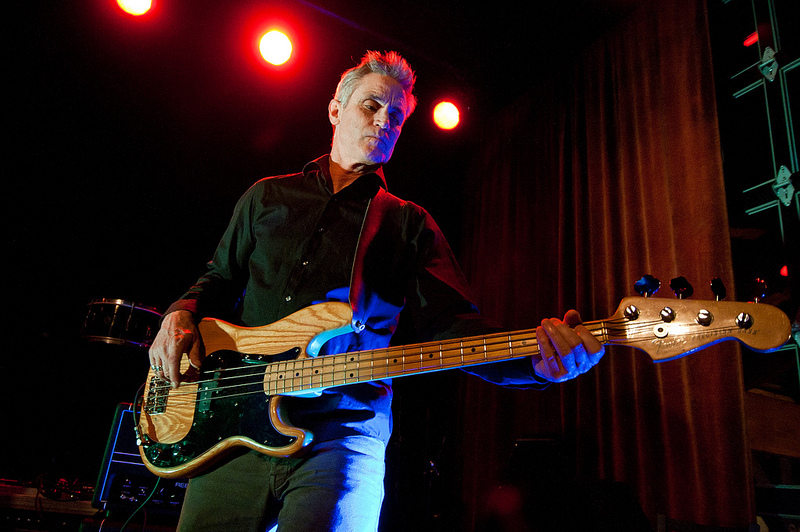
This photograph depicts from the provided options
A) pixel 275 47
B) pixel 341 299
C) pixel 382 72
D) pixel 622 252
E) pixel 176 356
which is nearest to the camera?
pixel 176 356

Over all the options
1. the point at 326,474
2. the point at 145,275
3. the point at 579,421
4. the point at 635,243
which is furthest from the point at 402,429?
the point at 326,474

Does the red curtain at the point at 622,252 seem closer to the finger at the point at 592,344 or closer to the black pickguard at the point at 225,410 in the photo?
the finger at the point at 592,344

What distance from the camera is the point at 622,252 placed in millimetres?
3934

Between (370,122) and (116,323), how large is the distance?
10.8 ft

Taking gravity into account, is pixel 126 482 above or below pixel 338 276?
below

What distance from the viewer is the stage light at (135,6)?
14.4 feet

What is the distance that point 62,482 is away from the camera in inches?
143

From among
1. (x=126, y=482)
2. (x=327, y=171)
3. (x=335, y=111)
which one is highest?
(x=335, y=111)

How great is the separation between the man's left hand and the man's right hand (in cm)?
134

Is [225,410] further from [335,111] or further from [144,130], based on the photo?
[144,130]

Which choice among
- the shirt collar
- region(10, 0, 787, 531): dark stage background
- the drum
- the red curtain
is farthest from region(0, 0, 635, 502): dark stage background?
the shirt collar

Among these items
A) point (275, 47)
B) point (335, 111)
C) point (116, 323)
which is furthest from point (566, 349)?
point (275, 47)

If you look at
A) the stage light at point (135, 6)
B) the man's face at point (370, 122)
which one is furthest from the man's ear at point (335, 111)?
the stage light at point (135, 6)

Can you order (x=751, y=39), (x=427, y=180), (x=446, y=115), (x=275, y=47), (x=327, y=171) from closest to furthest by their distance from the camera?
(x=327, y=171) < (x=751, y=39) < (x=275, y=47) < (x=446, y=115) < (x=427, y=180)
